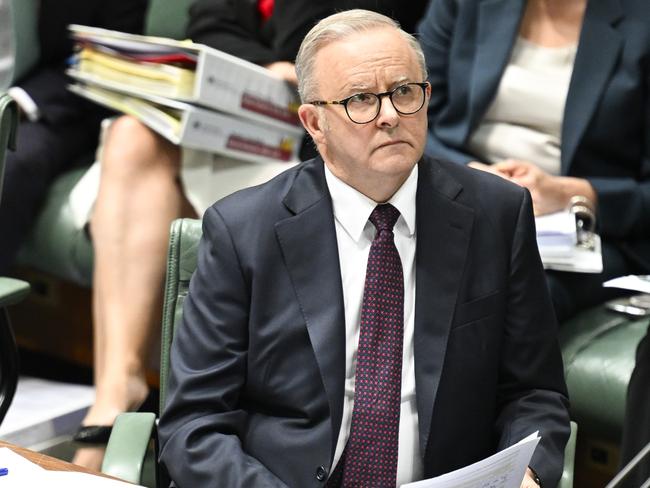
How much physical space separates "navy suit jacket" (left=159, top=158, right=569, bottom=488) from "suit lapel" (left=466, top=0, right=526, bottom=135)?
35.3 inches

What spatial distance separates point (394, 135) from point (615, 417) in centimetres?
99

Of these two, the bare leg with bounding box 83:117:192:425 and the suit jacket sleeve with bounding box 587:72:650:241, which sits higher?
the suit jacket sleeve with bounding box 587:72:650:241

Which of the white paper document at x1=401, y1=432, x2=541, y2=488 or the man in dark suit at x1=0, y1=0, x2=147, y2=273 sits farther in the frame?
the man in dark suit at x1=0, y1=0, x2=147, y2=273

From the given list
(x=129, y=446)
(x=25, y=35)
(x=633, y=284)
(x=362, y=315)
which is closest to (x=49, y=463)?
(x=129, y=446)

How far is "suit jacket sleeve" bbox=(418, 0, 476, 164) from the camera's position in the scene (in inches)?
112

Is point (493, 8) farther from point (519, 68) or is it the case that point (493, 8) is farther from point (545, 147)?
point (545, 147)

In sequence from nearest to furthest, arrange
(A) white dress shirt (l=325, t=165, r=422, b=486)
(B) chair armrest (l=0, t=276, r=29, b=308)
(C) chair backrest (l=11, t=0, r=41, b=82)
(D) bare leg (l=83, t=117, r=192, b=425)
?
(A) white dress shirt (l=325, t=165, r=422, b=486), (B) chair armrest (l=0, t=276, r=29, b=308), (D) bare leg (l=83, t=117, r=192, b=425), (C) chair backrest (l=11, t=0, r=41, b=82)

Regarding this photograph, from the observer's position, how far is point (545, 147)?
2789 mm

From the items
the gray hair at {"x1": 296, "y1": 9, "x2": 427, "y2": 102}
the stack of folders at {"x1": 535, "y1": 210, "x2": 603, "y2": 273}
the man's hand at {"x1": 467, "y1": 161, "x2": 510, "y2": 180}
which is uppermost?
the gray hair at {"x1": 296, "y1": 9, "x2": 427, "y2": 102}

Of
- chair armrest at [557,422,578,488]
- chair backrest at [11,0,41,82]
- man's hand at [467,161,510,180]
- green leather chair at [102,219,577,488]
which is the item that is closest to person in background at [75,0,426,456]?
man's hand at [467,161,510,180]

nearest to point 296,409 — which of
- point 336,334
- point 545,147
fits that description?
point 336,334

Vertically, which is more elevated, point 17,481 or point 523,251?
point 523,251

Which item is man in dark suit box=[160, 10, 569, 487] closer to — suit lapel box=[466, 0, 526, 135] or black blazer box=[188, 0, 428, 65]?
suit lapel box=[466, 0, 526, 135]

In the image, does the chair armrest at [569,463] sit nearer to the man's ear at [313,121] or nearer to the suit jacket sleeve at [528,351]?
the suit jacket sleeve at [528,351]
